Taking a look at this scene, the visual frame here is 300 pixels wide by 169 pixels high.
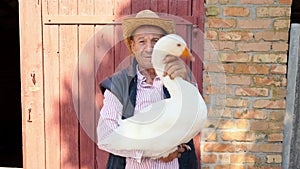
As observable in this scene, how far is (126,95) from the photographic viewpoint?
4.75 ft

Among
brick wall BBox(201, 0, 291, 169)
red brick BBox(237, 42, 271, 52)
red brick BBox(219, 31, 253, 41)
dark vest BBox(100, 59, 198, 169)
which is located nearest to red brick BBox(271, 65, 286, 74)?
brick wall BBox(201, 0, 291, 169)

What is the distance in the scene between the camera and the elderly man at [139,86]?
1.37 metres

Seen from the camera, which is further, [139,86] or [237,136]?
[237,136]

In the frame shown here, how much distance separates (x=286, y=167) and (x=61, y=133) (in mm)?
1529

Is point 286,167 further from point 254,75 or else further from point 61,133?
point 61,133

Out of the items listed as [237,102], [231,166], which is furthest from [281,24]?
[231,166]

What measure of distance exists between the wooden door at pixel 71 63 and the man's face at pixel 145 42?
91cm

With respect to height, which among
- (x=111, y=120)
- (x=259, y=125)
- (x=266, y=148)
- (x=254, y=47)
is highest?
(x=254, y=47)

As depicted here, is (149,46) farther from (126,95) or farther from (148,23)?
(126,95)

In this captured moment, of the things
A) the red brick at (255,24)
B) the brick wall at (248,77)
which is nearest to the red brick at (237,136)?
the brick wall at (248,77)

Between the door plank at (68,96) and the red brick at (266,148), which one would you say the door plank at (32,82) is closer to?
the door plank at (68,96)

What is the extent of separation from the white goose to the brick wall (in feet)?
3.04

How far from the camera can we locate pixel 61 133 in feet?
8.20

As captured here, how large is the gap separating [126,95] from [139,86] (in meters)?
0.07
